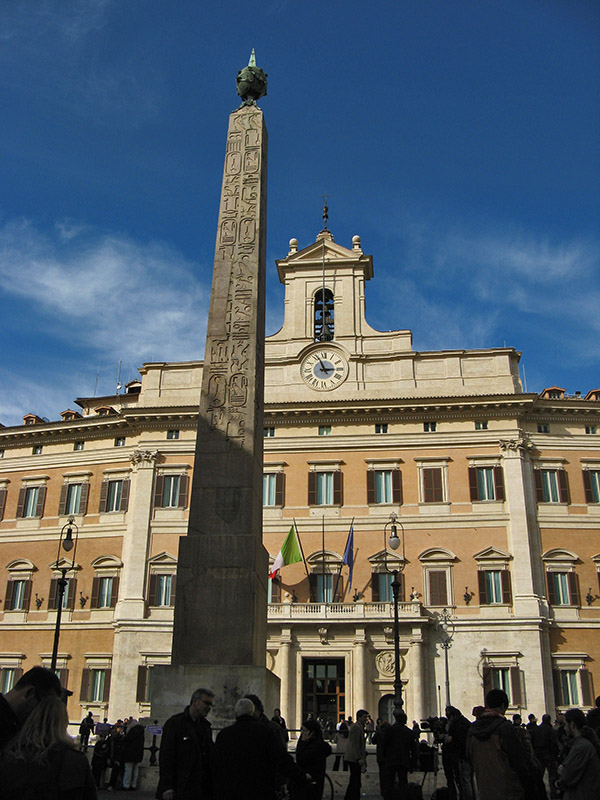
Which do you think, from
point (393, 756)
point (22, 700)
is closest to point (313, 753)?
point (393, 756)

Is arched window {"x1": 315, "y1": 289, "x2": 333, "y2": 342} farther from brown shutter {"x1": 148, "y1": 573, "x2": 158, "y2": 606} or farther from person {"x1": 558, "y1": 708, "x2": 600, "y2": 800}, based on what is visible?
person {"x1": 558, "y1": 708, "x2": 600, "y2": 800}

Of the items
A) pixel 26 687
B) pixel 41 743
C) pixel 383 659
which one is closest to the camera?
pixel 41 743

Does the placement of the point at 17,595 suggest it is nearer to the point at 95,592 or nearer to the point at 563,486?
the point at 95,592

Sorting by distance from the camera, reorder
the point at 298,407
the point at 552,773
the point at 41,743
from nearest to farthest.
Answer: the point at 41,743, the point at 552,773, the point at 298,407

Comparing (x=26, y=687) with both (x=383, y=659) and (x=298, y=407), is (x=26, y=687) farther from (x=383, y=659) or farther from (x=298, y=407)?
(x=298, y=407)

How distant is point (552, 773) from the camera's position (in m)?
10.9

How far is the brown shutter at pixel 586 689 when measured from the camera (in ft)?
93.1

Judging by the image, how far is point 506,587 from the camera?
29.8 meters

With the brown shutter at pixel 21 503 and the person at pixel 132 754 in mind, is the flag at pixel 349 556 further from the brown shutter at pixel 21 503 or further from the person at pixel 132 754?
the person at pixel 132 754

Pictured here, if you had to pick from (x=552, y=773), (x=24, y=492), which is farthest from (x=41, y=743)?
(x=24, y=492)

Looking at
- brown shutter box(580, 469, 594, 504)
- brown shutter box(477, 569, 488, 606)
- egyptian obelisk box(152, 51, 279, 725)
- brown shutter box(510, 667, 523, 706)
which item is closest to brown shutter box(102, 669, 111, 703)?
brown shutter box(477, 569, 488, 606)

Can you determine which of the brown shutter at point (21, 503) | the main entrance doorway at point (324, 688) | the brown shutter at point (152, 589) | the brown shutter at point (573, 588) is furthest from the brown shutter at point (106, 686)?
the brown shutter at point (573, 588)

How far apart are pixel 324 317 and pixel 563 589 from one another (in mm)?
14528

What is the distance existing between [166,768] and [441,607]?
25.6m
